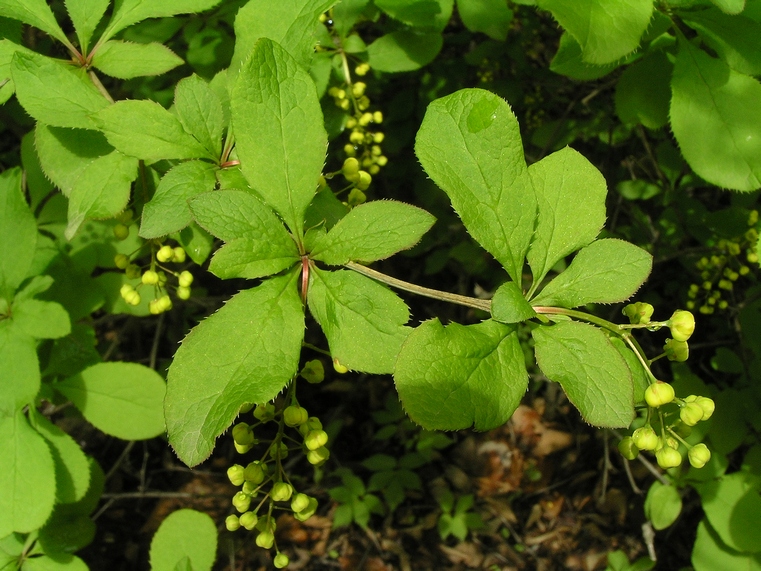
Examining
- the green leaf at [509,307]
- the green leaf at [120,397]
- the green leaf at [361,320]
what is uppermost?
the green leaf at [509,307]

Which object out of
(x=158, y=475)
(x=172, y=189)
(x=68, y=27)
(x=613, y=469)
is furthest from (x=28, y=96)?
(x=613, y=469)

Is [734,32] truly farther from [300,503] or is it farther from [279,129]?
[300,503]

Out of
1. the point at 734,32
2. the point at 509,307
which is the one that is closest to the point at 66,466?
the point at 509,307

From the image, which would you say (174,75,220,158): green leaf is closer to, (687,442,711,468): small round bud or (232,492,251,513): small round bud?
(232,492,251,513): small round bud

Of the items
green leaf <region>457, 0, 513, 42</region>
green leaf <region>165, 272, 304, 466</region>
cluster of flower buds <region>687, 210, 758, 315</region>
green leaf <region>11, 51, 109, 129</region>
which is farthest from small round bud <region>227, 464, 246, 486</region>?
cluster of flower buds <region>687, 210, 758, 315</region>

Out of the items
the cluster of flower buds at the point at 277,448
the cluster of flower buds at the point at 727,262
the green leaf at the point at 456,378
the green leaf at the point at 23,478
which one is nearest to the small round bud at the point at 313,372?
the cluster of flower buds at the point at 277,448

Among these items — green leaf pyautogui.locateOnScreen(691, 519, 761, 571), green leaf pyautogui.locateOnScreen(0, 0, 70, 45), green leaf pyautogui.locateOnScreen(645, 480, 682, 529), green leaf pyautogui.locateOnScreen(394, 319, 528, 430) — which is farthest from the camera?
green leaf pyautogui.locateOnScreen(645, 480, 682, 529)

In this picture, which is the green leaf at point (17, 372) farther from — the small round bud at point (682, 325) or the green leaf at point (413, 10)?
the small round bud at point (682, 325)
